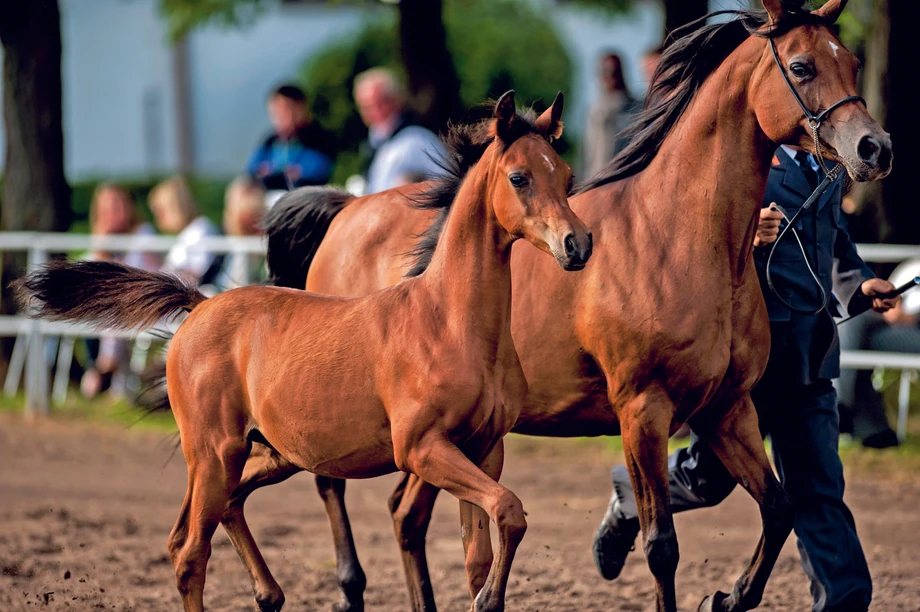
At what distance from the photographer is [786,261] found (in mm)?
4738

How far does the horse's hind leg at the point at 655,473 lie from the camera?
4371mm

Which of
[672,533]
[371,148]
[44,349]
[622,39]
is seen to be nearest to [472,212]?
[672,533]

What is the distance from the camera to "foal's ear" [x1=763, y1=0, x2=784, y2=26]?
4250 mm

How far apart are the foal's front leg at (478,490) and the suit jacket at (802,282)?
1.41 metres

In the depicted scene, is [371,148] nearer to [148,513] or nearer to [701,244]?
[148,513]

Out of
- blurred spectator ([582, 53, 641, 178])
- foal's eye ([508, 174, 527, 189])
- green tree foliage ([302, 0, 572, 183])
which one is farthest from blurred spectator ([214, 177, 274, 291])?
green tree foliage ([302, 0, 572, 183])

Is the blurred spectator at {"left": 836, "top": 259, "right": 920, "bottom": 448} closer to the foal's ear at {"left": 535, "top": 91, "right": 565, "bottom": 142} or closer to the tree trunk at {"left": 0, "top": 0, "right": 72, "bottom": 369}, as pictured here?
the foal's ear at {"left": 535, "top": 91, "right": 565, "bottom": 142}

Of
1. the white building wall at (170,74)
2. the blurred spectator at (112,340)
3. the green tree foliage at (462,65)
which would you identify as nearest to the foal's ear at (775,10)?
the blurred spectator at (112,340)

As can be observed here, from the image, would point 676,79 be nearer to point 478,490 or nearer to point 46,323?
point 478,490

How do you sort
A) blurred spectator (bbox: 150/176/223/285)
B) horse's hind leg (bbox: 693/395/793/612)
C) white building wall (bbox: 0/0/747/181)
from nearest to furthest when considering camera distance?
horse's hind leg (bbox: 693/395/793/612) < blurred spectator (bbox: 150/176/223/285) < white building wall (bbox: 0/0/747/181)

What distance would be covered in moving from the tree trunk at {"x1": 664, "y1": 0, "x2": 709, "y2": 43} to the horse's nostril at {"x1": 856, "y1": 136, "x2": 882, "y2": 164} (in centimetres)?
297

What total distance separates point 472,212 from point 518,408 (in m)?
0.62

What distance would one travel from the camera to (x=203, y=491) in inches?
169

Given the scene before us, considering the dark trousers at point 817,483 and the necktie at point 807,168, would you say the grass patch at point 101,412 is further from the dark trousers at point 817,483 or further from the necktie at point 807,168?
the necktie at point 807,168
